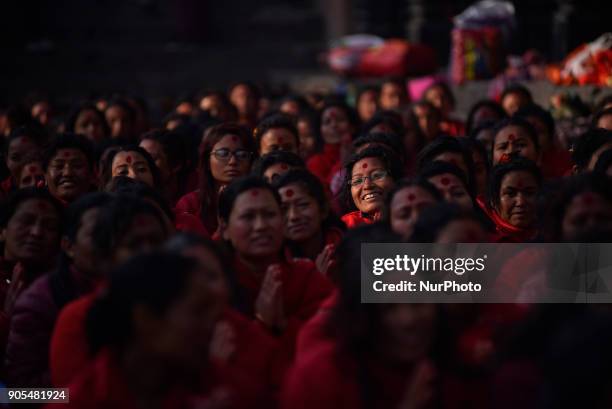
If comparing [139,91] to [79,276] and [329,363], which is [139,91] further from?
[329,363]

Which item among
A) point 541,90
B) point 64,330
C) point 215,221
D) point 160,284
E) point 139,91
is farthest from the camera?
point 139,91

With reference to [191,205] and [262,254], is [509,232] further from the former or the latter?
[191,205]

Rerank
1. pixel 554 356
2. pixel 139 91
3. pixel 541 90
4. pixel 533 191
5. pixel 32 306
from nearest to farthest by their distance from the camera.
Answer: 1. pixel 554 356
2. pixel 32 306
3. pixel 533 191
4. pixel 541 90
5. pixel 139 91

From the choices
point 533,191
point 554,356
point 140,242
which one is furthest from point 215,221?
point 554,356

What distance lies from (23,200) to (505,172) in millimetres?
2585

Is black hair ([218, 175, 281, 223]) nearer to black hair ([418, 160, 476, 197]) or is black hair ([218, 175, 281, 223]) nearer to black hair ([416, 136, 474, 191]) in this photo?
black hair ([418, 160, 476, 197])

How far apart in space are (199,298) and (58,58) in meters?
19.5

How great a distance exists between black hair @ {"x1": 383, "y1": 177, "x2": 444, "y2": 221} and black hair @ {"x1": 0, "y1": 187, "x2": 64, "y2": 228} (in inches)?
62.1

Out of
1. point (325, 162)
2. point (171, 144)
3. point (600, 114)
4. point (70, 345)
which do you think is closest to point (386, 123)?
point (325, 162)

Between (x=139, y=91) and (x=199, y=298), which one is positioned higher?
(x=139, y=91)

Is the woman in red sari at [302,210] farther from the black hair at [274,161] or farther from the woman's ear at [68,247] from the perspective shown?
the woman's ear at [68,247]

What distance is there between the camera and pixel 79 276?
4871 millimetres

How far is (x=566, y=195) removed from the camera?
4.70 metres
